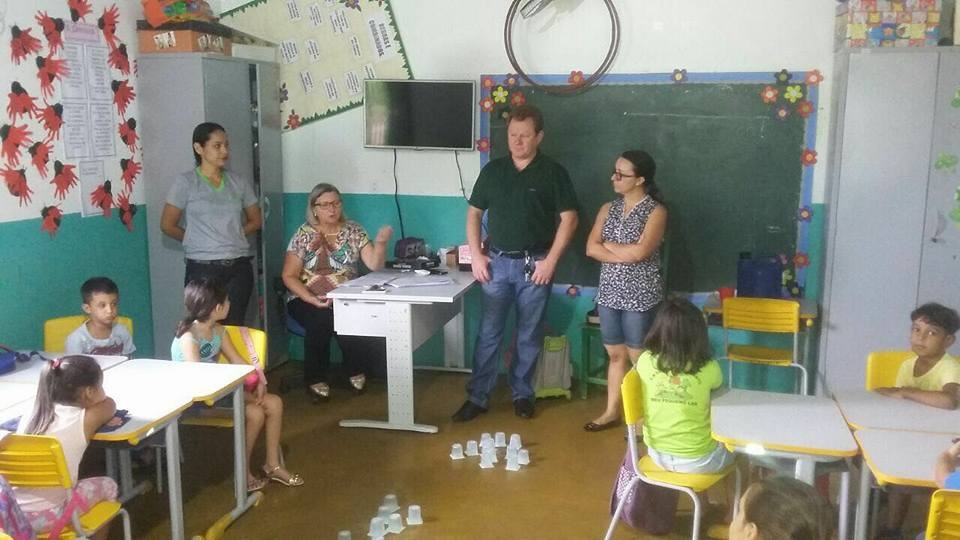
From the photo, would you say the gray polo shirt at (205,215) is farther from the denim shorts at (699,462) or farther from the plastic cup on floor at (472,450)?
the denim shorts at (699,462)

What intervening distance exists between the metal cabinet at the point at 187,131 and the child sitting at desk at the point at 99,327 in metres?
1.20

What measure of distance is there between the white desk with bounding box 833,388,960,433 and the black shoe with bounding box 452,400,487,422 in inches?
79.3

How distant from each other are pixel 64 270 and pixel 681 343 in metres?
3.06

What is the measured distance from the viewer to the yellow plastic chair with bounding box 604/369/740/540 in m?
2.76

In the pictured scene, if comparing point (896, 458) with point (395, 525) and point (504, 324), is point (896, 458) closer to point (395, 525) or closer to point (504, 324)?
point (395, 525)

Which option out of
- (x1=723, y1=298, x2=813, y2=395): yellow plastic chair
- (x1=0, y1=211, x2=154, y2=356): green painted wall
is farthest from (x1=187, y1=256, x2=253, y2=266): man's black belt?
(x1=723, y1=298, x2=813, y2=395): yellow plastic chair

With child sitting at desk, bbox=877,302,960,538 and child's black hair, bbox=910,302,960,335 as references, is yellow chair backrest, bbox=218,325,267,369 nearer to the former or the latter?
child sitting at desk, bbox=877,302,960,538

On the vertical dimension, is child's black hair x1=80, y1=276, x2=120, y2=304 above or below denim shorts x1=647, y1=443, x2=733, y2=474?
above

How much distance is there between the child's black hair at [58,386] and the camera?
2497mm

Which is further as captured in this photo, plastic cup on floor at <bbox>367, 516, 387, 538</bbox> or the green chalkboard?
the green chalkboard

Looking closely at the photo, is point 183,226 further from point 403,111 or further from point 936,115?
point 936,115

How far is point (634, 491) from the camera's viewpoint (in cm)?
311

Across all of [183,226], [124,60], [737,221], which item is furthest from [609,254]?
Result: [124,60]

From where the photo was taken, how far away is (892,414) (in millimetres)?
2709
